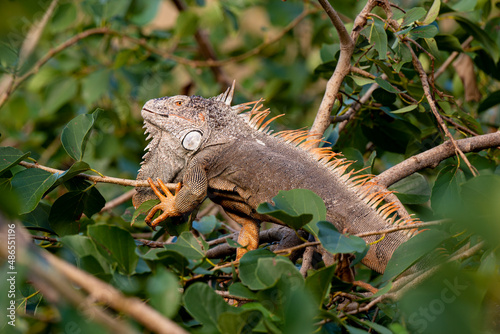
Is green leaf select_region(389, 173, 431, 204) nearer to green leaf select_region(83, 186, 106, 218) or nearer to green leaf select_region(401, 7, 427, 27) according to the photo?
green leaf select_region(401, 7, 427, 27)

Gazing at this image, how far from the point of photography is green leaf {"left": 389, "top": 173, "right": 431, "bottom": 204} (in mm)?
3293

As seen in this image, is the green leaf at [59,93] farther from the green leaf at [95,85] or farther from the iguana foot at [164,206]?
the iguana foot at [164,206]

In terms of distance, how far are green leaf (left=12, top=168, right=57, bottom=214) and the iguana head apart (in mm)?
880

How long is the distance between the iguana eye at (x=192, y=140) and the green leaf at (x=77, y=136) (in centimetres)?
83

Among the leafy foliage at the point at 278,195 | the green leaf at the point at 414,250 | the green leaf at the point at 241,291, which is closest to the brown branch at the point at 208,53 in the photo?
the leafy foliage at the point at 278,195

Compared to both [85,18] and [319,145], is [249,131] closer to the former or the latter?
[319,145]

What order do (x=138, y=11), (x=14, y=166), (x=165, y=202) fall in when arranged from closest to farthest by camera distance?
(x=14, y=166)
(x=165, y=202)
(x=138, y=11)

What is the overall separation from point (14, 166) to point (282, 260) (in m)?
1.63

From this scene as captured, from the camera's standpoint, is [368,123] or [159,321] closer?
[159,321]

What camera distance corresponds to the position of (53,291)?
1.25 m

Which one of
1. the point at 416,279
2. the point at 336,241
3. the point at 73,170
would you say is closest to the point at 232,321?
the point at 336,241

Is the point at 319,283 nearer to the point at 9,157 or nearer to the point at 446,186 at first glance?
the point at 446,186

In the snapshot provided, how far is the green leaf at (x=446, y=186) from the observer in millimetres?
2973

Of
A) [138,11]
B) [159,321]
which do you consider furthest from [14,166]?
[138,11]
